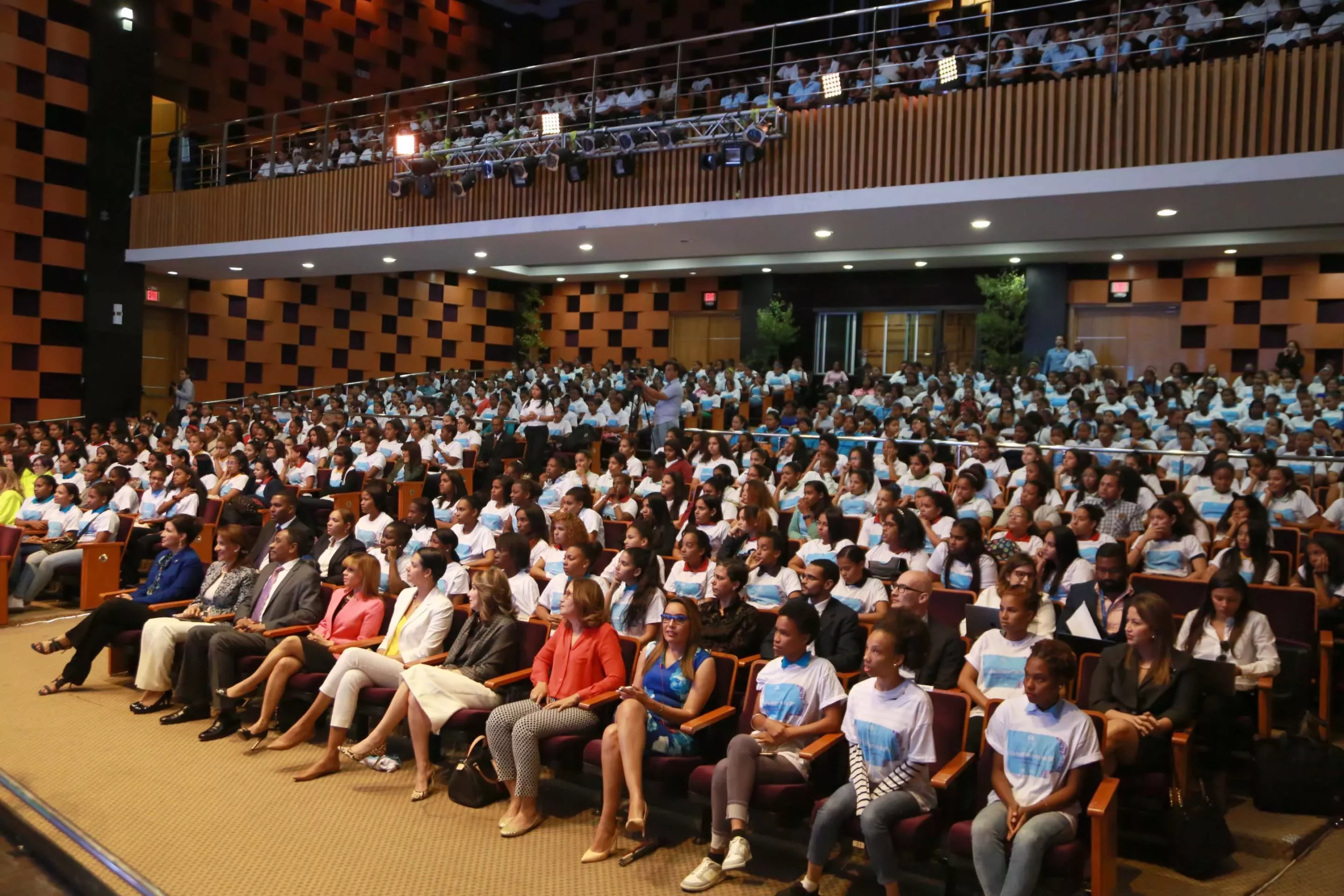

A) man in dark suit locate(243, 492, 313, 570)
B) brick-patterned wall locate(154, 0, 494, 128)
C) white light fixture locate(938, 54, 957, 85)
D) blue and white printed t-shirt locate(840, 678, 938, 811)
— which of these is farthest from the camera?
brick-patterned wall locate(154, 0, 494, 128)

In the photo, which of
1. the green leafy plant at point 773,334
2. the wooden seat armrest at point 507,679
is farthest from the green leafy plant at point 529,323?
the wooden seat armrest at point 507,679

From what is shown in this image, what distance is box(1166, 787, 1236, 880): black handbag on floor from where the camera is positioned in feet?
9.93

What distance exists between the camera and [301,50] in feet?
49.6

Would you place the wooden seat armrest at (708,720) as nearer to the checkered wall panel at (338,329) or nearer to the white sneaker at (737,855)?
the white sneaker at (737,855)

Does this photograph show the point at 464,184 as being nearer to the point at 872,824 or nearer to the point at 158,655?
the point at 158,655

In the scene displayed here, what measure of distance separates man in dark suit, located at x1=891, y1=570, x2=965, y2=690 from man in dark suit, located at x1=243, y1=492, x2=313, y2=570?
3.25 metres

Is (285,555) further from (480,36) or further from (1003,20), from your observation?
(480,36)

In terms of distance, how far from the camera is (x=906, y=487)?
6.89m

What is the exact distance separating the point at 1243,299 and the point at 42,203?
14334 millimetres

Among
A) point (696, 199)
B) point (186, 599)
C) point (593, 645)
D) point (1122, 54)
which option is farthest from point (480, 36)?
point (593, 645)

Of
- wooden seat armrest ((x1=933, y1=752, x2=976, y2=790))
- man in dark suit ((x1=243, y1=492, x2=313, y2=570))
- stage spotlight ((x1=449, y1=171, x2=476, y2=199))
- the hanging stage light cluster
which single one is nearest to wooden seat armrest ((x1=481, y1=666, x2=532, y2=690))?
wooden seat armrest ((x1=933, y1=752, x2=976, y2=790))

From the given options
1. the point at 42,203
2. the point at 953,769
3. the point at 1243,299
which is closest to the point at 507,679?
the point at 953,769

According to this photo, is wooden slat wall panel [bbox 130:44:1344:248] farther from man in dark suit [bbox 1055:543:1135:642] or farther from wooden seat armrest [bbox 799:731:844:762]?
wooden seat armrest [bbox 799:731:844:762]

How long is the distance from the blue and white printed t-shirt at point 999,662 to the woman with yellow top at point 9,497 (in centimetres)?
704
